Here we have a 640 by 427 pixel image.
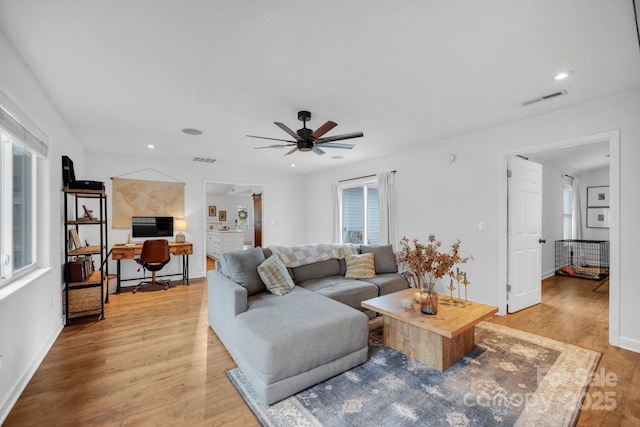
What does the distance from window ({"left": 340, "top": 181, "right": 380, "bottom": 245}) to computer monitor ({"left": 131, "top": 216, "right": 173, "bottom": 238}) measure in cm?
360

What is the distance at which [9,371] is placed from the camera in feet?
6.23

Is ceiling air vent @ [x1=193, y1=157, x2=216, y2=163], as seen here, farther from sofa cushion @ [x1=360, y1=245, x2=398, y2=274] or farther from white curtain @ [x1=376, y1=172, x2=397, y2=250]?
sofa cushion @ [x1=360, y1=245, x2=398, y2=274]

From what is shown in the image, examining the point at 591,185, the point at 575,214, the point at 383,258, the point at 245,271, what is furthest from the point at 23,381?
the point at 591,185

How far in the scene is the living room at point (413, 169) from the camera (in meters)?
2.20

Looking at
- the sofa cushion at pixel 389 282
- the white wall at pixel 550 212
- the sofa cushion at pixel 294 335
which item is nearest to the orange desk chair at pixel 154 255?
the sofa cushion at pixel 294 335

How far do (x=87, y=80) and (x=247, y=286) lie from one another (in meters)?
2.38

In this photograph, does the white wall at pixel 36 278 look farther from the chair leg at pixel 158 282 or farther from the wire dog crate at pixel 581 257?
the wire dog crate at pixel 581 257

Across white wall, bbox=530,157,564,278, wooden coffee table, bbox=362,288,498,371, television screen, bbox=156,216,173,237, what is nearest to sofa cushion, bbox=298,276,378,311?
wooden coffee table, bbox=362,288,498,371

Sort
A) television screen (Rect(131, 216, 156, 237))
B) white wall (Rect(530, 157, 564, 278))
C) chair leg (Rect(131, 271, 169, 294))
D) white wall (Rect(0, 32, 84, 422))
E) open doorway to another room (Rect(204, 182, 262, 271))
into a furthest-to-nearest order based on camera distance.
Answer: open doorway to another room (Rect(204, 182, 262, 271)) → white wall (Rect(530, 157, 564, 278)) → television screen (Rect(131, 216, 156, 237)) → chair leg (Rect(131, 271, 169, 294)) → white wall (Rect(0, 32, 84, 422))

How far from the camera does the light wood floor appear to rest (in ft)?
5.89

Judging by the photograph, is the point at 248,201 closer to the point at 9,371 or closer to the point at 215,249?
the point at 215,249

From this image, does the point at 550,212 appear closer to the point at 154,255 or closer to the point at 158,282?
the point at 154,255

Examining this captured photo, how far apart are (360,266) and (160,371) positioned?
2.53m

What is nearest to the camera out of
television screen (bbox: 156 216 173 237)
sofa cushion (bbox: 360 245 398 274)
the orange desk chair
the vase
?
the vase
